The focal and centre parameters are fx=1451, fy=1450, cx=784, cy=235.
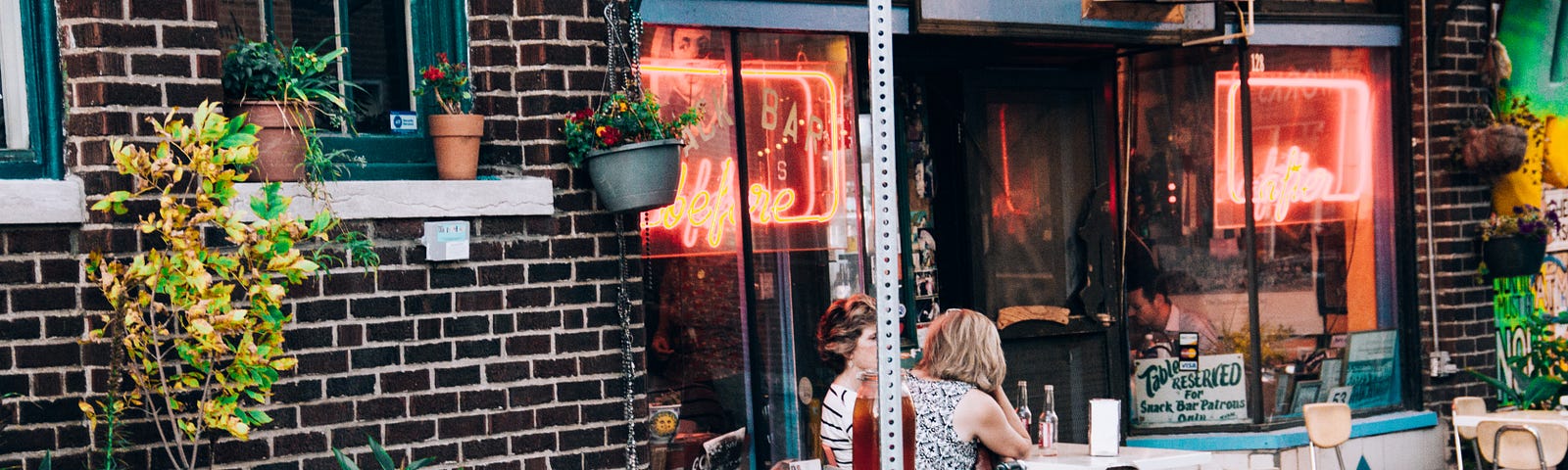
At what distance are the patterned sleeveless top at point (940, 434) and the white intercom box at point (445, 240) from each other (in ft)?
6.14

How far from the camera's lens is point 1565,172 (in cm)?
918

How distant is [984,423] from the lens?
5.80m

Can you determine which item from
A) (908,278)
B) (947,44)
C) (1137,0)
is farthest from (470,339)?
(1137,0)

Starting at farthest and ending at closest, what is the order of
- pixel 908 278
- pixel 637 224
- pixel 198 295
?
pixel 908 278 < pixel 637 224 < pixel 198 295

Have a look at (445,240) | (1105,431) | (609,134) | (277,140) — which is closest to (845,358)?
(1105,431)

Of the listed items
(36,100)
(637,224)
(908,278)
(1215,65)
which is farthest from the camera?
(1215,65)

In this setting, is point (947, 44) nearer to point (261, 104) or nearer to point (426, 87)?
point (426, 87)

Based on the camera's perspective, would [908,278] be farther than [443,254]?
Yes

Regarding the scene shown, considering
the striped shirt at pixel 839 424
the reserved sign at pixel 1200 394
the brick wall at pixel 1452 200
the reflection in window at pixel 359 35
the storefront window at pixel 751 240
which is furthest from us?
the brick wall at pixel 1452 200

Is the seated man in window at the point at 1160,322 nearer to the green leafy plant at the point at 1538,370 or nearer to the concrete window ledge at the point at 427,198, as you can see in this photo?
the green leafy plant at the point at 1538,370

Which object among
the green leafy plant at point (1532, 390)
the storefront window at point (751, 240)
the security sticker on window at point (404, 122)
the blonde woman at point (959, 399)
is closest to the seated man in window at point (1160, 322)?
the green leafy plant at point (1532, 390)

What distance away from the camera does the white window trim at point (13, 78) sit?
4.99 m

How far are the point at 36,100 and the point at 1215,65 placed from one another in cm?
631

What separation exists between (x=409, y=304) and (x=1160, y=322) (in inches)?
195
